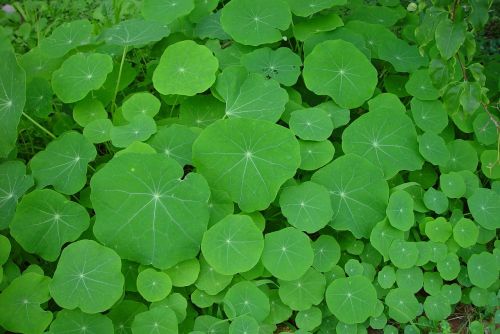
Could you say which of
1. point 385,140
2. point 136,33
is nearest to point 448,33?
point 385,140

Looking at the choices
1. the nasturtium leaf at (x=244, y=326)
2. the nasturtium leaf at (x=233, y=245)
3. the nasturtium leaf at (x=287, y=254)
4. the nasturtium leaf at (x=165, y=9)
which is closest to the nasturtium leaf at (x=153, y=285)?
the nasturtium leaf at (x=233, y=245)

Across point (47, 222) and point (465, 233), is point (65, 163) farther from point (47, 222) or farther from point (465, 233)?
point (465, 233)

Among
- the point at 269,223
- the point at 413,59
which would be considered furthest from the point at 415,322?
the point at 413,59

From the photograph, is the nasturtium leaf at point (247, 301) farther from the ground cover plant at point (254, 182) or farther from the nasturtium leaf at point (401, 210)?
the nasturtium leaf at point (401, 210)

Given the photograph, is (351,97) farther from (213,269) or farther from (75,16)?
(75,16)

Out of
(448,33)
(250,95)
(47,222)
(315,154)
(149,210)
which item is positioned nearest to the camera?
(448,33)

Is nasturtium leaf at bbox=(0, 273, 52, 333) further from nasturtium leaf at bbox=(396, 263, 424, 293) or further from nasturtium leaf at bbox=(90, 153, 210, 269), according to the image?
nasturtium leaf at bbox=(396, 263, 424, 293)
